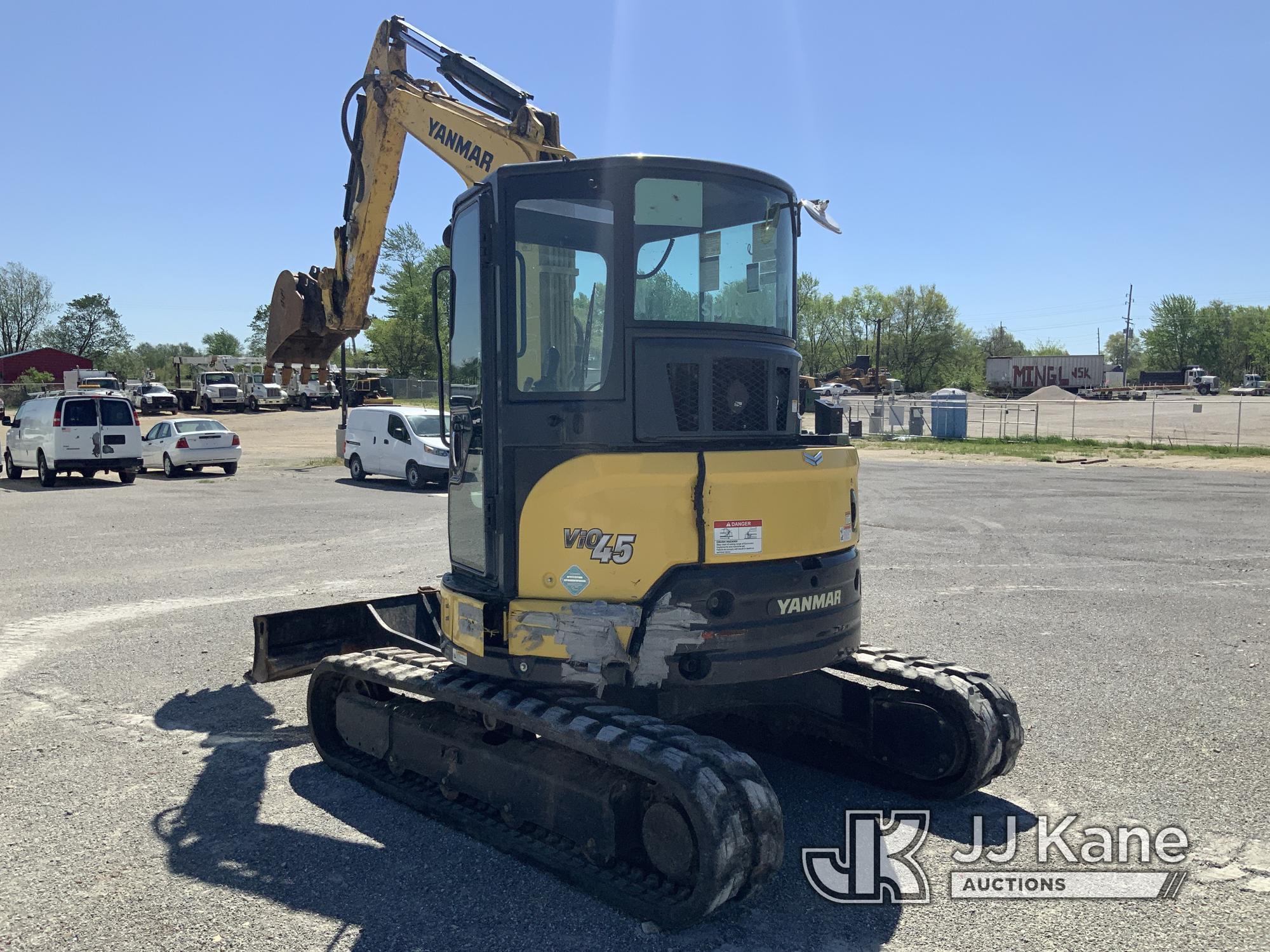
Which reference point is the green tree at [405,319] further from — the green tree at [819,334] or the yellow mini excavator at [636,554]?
the yellow mini excavator at [636,554]

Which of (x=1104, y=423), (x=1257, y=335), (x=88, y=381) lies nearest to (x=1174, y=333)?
(x=1257, y=335)

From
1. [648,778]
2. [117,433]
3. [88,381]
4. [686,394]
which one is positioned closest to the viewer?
[648,778]

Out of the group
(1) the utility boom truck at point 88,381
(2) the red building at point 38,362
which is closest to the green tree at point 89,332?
(2) the red building at point 38,362

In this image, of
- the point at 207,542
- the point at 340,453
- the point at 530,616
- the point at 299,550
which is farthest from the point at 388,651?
the point at 340,453

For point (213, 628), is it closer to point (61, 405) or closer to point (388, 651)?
point (388, 651)

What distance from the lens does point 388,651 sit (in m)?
5.63

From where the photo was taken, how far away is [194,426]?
24.8 metres

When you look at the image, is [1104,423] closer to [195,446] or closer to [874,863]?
[195,446]

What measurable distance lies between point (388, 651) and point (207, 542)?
364 inches

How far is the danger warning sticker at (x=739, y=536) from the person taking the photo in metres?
4.34

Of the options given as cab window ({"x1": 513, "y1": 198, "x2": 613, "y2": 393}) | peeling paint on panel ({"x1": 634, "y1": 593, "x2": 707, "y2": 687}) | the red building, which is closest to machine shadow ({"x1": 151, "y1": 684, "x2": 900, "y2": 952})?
peeling paint on panel ({"x1": 634, "y1": 593, "x2": 707, "y2": 687})

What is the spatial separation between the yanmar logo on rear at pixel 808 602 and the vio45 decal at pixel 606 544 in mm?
722

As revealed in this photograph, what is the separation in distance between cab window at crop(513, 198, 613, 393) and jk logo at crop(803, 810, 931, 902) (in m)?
2.43

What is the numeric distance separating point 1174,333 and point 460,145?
13263cm
